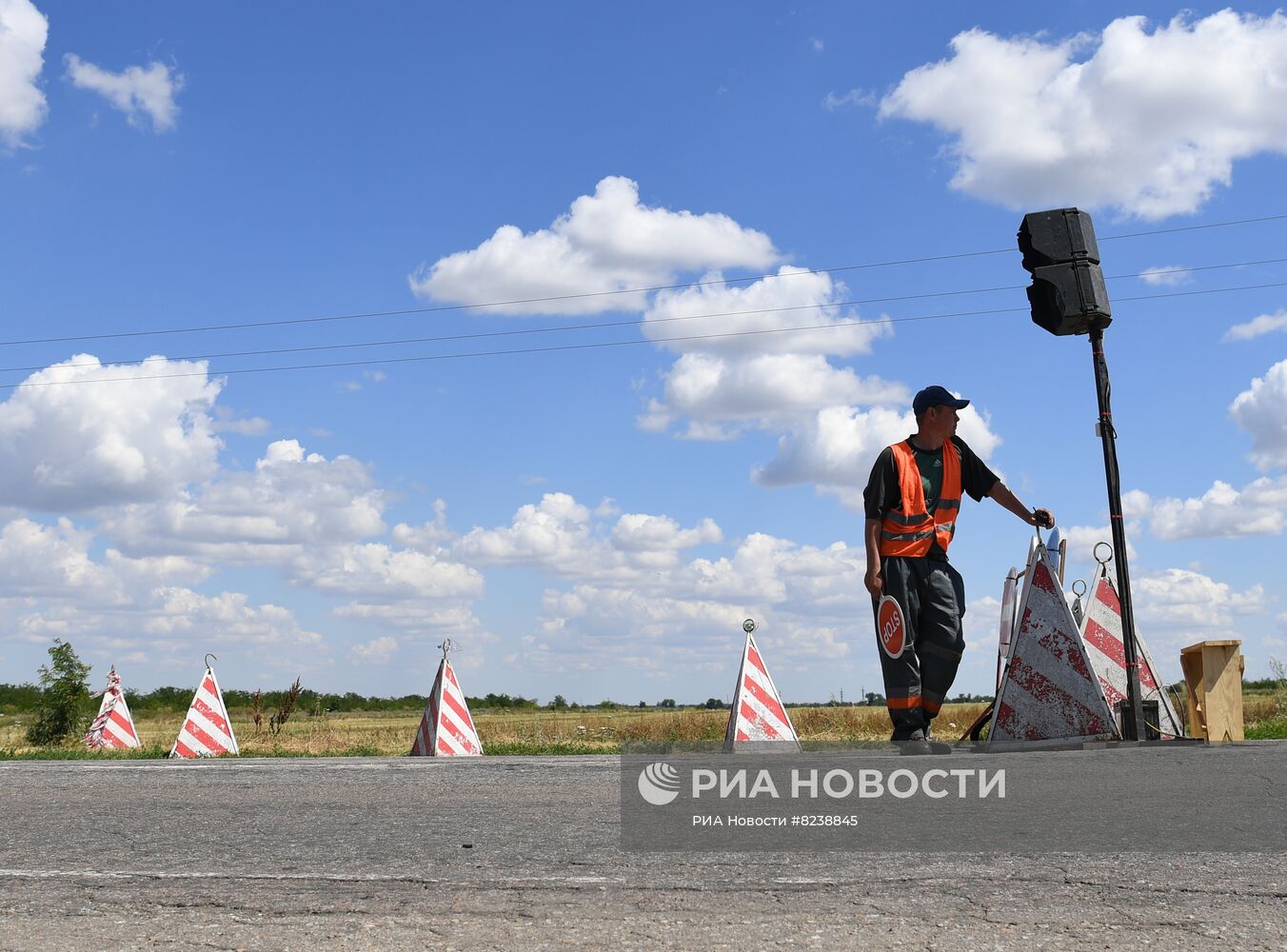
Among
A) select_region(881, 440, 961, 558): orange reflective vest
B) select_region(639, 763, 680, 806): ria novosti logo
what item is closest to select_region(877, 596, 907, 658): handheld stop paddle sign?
select_region(881, 440, 961, 558): orange reflective vest

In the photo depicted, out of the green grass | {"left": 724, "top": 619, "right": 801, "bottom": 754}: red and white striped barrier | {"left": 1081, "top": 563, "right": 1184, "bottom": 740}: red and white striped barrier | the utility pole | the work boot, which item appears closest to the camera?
the work boot

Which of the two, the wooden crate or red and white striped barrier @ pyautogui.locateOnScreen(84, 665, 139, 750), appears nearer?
the wooden crate

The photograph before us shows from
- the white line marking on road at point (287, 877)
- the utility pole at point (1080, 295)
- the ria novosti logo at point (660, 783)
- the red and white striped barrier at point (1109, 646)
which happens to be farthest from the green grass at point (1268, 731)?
the white line marking on road at point (287, 877)

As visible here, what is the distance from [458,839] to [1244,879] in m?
2.65

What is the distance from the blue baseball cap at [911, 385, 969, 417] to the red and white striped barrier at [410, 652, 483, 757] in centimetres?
619

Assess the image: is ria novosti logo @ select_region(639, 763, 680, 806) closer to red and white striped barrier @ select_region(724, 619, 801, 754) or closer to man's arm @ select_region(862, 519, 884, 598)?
man's arm @ select_region(862, 519, 884, 598)

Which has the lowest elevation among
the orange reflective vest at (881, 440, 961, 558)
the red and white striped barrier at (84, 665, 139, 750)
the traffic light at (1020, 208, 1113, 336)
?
the red and white striped barrier at (84, 665, 139, 750)

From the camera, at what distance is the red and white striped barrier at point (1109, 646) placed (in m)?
9.21

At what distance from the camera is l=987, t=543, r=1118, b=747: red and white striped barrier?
804cm

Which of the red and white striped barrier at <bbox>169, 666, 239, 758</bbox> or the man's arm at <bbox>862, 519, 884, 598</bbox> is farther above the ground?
the man's arm at <bbox>862, 519, 884, 598</bbox>

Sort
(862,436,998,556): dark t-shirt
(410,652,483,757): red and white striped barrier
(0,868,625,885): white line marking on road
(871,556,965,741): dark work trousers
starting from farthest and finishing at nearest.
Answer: (410,652,483,757): red and white striped barrier, (862,436,998,556): dark t-shirt, (871,556,965,741): dark work trousers, (0,868,625,885): white line marking on road

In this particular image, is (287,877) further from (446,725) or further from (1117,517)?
(446,725)

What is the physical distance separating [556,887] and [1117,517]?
19.6 ft

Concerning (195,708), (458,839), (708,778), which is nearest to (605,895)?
(458,839)
